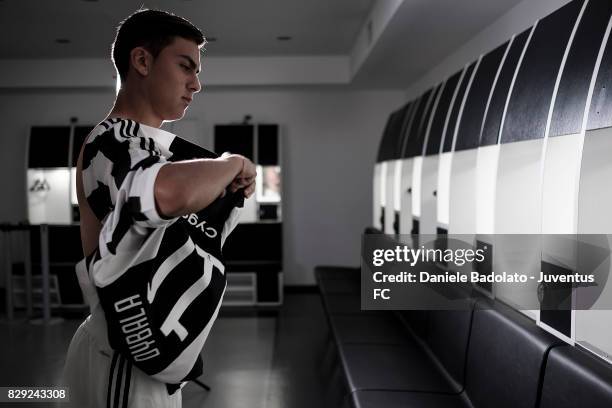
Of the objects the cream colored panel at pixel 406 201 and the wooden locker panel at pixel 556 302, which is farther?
the cream colored panel at pixel 406 201

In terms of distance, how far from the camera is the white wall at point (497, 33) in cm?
297

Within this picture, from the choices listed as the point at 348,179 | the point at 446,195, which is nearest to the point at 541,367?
the point at 446,195

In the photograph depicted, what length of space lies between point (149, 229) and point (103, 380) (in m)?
0.26

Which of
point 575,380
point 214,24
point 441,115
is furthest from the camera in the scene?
point 214,24

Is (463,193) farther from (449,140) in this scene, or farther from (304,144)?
(304,144)

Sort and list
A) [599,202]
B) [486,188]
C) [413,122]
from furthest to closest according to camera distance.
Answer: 1. [413,122]
2. [486,188]
3. [599,202]

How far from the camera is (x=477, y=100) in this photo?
9.22 ft

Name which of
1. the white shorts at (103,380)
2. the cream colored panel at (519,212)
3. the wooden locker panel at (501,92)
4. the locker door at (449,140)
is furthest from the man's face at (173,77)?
the locker door at (449,140)

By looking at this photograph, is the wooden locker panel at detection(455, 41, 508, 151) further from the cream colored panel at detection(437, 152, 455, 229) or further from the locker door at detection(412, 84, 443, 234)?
the locker door at detection(412, 84, 443, 234)

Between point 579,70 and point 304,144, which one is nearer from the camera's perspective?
point 579,70

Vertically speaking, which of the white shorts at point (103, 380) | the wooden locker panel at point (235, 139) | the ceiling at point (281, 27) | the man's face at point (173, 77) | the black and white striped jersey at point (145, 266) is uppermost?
the ceiling at point (281, 27)

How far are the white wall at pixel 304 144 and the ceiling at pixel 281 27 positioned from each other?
785mm

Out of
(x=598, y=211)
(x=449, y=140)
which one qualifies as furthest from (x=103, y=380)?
(x=449, y=140)

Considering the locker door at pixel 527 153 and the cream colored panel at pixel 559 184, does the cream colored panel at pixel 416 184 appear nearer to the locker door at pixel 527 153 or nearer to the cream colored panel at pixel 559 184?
the locker door at pixel 527 153
